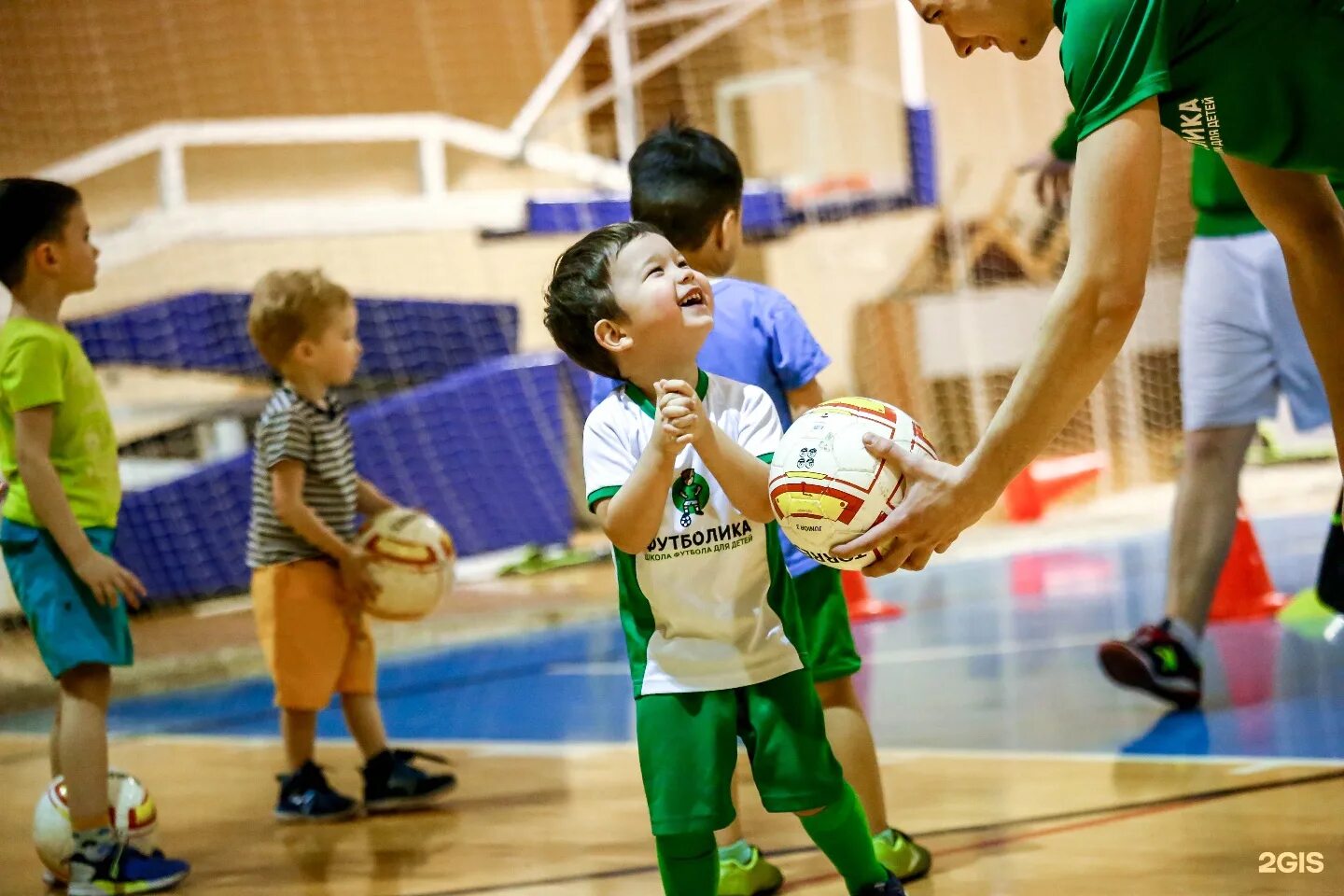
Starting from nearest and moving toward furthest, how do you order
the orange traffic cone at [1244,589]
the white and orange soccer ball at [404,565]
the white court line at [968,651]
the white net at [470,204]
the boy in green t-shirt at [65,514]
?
the boy in green t-shirt at [65,514] < the white and orange soccer ball at [404,565] < the white court line at [968,651] < the orange traffic cone at [1244,589] < the white net at [470,204]

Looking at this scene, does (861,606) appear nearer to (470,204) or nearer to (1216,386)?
(1216,386)

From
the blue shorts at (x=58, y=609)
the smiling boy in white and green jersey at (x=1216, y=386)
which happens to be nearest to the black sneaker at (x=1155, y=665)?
the smiling boy in white and green jersey at (x=1216, y=386)

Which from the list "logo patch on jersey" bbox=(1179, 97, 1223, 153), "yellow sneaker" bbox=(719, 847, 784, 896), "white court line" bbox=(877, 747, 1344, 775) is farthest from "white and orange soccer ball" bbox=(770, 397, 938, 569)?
"white court line" bbox=(877, 747, 1344, 775)

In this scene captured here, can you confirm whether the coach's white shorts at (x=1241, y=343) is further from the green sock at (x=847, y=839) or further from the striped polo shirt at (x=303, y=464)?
the striped polo shirt at (x=303, y=464)

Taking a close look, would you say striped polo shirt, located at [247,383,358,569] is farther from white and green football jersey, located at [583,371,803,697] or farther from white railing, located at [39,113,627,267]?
white railing, located at [39,113,627,267]

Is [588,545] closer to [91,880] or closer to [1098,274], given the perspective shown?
[91,880]

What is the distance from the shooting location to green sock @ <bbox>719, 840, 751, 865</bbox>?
2965mm

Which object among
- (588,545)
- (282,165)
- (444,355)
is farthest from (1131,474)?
(282,165)

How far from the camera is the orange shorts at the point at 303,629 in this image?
3953mm

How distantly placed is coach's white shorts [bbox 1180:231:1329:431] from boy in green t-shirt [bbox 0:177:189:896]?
9.23ft

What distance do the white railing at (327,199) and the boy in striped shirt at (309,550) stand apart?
5019mm

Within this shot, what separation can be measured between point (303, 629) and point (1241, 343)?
263cm

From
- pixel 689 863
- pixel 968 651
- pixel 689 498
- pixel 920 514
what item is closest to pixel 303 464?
pixel 689 498

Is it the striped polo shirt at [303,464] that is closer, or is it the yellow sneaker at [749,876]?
the yellow sneaker at [749,876]
